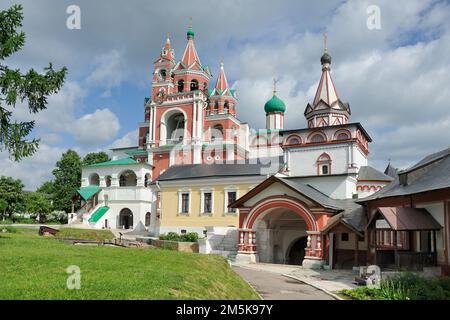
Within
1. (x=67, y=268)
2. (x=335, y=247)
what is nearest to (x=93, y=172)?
(x=335, y=247)

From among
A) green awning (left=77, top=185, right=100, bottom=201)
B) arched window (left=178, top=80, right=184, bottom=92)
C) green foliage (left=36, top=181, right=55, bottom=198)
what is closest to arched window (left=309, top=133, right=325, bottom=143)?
arched window (left=178, top=80, right=184, bottom=92)

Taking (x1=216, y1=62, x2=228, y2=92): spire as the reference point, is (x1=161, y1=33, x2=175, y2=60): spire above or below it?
above

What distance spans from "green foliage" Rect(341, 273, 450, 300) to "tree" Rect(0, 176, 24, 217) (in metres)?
44.7

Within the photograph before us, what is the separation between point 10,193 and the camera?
158 feet

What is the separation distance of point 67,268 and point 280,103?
42431 mm

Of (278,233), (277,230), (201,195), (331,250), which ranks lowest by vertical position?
(331,250)

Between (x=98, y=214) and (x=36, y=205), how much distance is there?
995 cm

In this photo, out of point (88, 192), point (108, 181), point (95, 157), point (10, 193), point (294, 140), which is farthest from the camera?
point (95, 157)

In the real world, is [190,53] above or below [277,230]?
above

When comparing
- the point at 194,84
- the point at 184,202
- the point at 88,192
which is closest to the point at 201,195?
the point at 184,202

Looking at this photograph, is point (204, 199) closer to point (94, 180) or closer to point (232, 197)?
point (232, 197)

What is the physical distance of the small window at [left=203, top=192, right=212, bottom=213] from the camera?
104 ft

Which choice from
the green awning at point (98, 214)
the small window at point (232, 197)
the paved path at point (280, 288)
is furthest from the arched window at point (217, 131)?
the paved path at point (280, 288)

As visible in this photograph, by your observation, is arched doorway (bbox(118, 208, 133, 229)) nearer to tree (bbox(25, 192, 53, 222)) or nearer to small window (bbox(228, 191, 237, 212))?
tree (bbox(25, 192, 53, 222))
